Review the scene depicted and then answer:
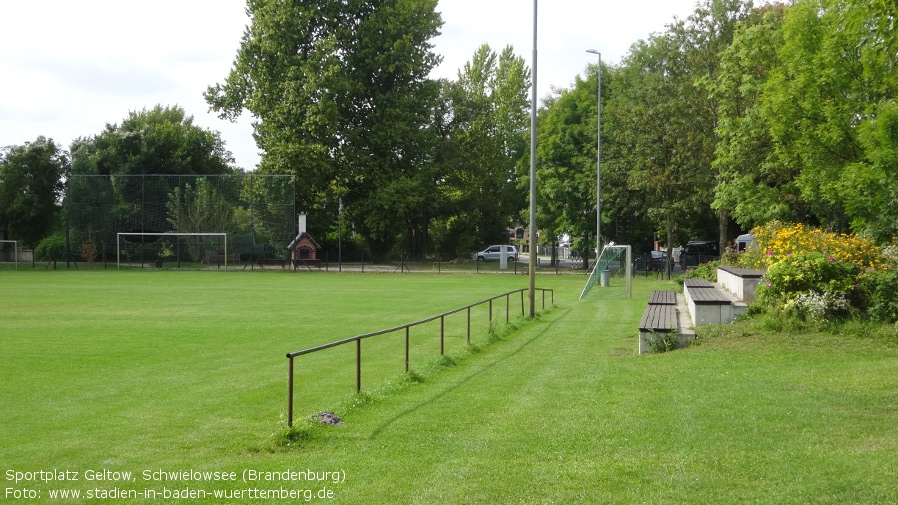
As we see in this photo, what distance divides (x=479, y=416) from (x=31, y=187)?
64902 mm

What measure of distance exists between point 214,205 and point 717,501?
55444mm

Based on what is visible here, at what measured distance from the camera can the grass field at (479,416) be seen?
600cm

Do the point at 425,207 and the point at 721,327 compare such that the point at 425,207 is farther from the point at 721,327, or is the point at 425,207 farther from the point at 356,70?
the point at 721,327

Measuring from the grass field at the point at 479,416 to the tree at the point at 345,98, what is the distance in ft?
126

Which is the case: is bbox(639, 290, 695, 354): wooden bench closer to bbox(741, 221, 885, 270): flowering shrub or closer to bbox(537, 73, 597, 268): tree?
bbox(741, 221, 885, 270): flowering shrub

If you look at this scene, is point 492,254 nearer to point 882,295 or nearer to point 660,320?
point 660,320

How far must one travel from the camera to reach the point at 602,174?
50062 mm

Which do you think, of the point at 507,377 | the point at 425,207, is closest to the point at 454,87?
the point at 425,207

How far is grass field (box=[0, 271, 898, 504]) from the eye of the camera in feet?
19.7

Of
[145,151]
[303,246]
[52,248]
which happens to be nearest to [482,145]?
[303,246]

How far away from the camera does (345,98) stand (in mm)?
57312

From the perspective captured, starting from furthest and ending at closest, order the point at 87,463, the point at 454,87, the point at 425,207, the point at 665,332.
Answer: the point at 454,87
the point at 425,207
the point at 665,332
the point at 87,463

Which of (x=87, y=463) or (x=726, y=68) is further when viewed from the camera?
(x=726, y=68)

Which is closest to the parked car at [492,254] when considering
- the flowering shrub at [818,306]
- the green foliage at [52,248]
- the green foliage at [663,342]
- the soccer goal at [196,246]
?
the soccer goal at [196,246]
